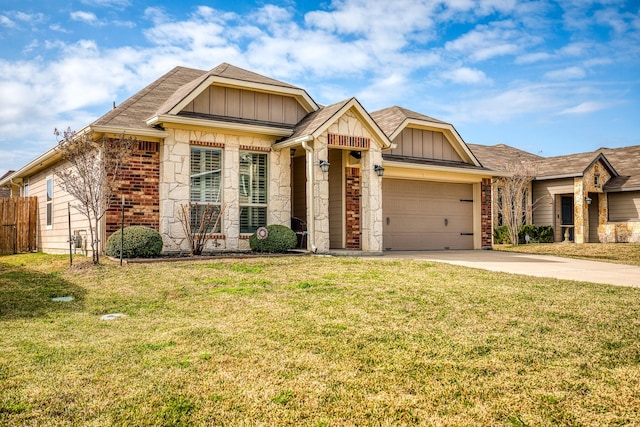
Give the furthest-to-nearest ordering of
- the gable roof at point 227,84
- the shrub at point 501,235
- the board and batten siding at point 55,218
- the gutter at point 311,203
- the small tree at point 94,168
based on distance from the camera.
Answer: the shrub at point 501,235, the board and batten siding at point 55,218, the gutter at point 311,203, the gable roof at point 227,84, the small tree at point 94,168

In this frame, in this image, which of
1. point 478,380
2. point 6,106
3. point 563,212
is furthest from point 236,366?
point 563,212

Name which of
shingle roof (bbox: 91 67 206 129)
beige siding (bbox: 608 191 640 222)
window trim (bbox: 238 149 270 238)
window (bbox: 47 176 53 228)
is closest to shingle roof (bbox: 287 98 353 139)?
window trim (bbox: 238 149 270 238)

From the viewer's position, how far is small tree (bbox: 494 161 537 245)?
19941 mm

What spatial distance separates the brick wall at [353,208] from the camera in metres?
13.9

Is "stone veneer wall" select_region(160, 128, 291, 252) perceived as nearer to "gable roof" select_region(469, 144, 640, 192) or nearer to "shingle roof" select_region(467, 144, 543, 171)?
"gable roof" select_region(469, 144, 640, 192)

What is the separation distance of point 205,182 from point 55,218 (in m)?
6.02

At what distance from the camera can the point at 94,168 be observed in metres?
10.8

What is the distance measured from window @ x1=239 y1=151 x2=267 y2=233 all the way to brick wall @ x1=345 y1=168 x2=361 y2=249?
233 centimetres

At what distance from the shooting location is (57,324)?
5789 millimetres

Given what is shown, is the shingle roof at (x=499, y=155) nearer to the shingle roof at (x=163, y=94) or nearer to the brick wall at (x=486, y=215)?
the brick wall at (x=486, y=215)

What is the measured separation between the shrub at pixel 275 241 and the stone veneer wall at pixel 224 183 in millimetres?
693

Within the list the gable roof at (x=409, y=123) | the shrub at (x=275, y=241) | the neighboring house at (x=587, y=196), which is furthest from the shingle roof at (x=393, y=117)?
the neighboring house at (x=587, y=196)

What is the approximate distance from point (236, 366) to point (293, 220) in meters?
9.98

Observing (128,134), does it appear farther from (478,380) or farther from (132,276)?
(478,380)
